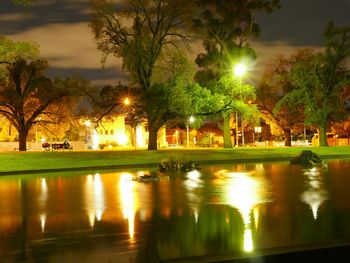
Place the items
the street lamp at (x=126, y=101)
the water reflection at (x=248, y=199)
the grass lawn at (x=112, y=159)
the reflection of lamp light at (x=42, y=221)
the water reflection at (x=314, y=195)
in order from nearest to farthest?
the water reflection at (x=248, y=199)
the reflection of lamp light at (x=42, y=221)
the water reflection at (x=314, y=195)
the grass lawn at (x=112, y=159)
the street lamp at (x=126, y=101)

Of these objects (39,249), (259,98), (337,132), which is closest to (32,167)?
(39,249)

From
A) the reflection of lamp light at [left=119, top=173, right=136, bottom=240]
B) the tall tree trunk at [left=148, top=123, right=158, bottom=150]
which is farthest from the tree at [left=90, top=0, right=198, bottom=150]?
the reflection of lamp light at [left=119, top=173, right=136, bottom=240]

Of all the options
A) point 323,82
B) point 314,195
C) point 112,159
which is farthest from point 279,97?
point 314,195

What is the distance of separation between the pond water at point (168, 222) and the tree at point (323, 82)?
139 ft

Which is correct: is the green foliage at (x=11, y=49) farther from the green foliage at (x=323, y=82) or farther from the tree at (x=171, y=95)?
the green foliage at (x=323, y=82)

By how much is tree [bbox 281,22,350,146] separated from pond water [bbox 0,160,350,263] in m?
42.2

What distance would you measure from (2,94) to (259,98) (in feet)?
120

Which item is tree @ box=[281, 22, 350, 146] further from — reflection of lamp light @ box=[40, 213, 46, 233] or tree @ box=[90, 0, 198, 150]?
reflection of lamp light @ box=[40, 213, 46, 233]

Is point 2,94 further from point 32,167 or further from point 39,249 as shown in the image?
point 39,249

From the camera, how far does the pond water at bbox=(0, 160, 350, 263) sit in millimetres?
8039

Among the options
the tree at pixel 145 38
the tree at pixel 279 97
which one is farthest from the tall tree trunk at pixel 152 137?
the tree at pixel 279 97

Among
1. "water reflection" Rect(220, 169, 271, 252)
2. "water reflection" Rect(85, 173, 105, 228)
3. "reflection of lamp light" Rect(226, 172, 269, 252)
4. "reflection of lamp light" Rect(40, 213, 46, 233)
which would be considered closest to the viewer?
"reflection of lamp light" Rect(226, 172, 269, 252)

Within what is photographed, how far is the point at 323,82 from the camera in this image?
6022 centimetres

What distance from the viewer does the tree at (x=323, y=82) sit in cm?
5872
